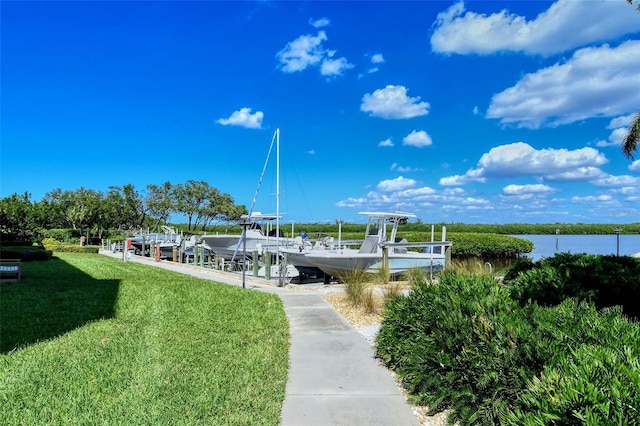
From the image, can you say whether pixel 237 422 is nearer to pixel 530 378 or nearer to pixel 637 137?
pixel 530 378

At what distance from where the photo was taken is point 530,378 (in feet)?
9.82

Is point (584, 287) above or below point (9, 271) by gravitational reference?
above

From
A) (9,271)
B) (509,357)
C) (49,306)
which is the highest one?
(509,357)

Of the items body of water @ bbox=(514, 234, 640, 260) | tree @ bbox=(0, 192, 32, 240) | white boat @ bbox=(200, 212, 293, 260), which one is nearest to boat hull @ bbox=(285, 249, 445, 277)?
body of water @ bbox=(514, 234, 640, 260)

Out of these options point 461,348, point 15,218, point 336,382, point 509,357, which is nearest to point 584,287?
point 461,348

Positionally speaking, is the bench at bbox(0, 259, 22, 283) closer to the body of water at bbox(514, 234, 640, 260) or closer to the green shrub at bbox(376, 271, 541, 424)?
the green shrub at bbox(376, 271, 541, 424)

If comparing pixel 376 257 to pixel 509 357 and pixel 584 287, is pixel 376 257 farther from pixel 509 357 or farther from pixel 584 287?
pixel 509 357

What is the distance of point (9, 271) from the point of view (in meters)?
12.1

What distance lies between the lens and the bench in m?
12.0

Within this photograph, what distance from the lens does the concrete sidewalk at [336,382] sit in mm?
3808

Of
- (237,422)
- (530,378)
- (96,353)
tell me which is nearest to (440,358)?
(530,378)

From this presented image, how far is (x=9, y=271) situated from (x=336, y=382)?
11.6m

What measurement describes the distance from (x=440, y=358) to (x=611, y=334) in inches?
56.9

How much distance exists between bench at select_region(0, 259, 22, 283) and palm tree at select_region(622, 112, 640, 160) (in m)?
23.0
